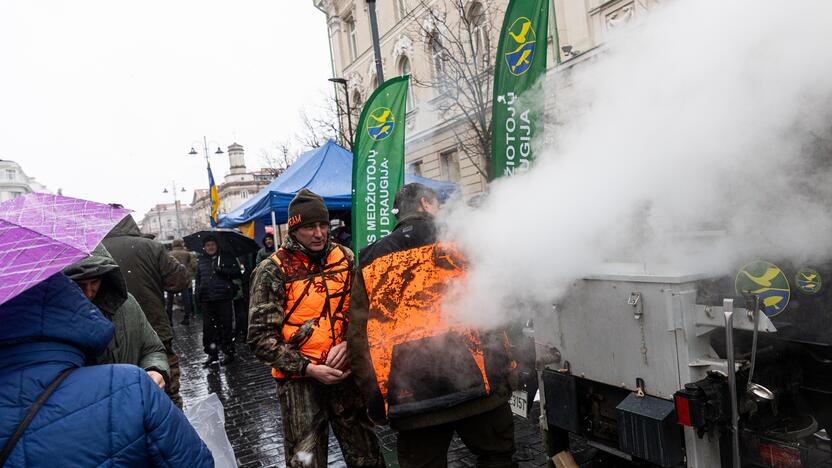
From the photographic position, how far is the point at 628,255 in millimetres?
2779

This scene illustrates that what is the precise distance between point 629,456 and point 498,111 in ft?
10.2

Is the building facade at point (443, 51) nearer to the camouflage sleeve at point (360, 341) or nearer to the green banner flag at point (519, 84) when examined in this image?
the green banner flag at point (519, 84)

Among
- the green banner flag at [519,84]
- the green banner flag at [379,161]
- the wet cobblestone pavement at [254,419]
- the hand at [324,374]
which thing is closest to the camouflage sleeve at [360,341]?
the hand at [324,374]

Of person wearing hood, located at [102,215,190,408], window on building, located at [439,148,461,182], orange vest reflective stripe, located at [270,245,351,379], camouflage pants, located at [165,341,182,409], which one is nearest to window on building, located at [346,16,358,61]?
window on building, located at [439,148,461,182]

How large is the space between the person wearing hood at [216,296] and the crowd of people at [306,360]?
171 inches

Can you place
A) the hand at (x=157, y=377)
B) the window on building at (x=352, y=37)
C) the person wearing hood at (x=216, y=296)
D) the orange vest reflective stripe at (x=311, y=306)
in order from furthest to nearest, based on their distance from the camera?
the window on building at (x=352, y=37) → the person wearing hood at (x=216, y=296) → the orange vest reflective stripe at (x=311, y=306) → the hand at (x=157, y=377)

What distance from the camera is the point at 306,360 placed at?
2754 mm

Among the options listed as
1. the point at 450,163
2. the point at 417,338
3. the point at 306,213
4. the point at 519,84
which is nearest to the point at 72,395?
the point at 417,338

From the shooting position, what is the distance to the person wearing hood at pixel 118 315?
2105mm

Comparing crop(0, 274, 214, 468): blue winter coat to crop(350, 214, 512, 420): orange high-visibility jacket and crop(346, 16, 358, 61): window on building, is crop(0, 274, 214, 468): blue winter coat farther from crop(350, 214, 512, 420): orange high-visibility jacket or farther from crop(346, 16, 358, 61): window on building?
crop(346, 16, 358, 61): window on building

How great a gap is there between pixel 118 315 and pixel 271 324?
2.47 ft

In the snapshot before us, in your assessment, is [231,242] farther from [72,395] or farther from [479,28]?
[479,28]

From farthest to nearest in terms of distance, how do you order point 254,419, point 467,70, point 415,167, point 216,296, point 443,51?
point 415,167
point 443,51
point 467,70
point 216,296
point 254,419

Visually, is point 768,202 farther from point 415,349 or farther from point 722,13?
point 415,349
